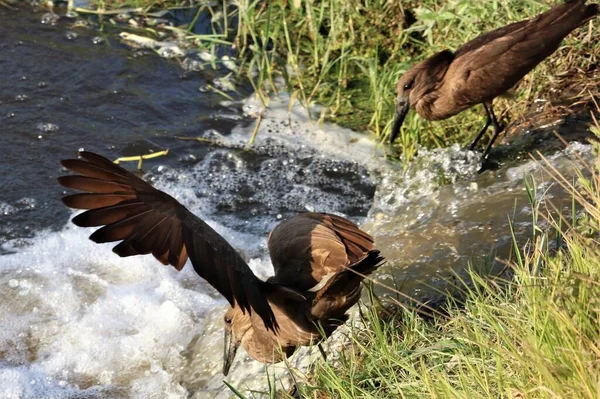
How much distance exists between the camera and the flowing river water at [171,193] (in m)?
4.59

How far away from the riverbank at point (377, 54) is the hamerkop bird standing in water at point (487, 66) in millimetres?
455

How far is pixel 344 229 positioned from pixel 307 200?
2.17 m

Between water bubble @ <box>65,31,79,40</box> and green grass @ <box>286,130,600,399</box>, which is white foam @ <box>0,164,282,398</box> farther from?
water bubble @ <box>65,31,79,40</box>

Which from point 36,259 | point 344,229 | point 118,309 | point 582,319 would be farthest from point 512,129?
point 582,319

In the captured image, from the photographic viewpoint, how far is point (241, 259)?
3496 millimetres

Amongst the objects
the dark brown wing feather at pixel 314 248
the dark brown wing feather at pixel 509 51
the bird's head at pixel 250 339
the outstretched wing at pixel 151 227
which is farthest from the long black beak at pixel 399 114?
the outstretched wing at pixel 151 227

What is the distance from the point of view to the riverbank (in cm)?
583

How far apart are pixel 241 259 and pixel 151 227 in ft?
1.29

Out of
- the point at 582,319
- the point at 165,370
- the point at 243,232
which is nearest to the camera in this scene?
the point at 582,319

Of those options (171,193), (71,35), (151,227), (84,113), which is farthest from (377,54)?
(151,227)

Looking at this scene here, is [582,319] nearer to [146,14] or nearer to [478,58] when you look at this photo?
[478,58]

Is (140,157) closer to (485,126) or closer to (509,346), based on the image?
(485,126)

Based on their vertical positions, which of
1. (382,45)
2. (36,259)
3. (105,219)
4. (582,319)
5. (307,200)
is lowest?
(36,259)

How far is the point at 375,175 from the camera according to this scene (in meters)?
6.32
